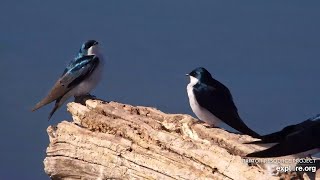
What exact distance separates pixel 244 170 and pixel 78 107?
14.3 feet

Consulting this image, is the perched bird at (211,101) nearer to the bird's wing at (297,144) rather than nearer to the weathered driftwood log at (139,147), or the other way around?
the weathered driftwood log at (139,147)

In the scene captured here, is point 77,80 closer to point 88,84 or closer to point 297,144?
point 88,84

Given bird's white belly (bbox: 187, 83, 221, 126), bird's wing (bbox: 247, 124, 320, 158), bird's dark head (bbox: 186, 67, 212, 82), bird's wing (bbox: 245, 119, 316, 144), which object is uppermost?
bird's dark head (bbox: 186, 67, 212, 82)

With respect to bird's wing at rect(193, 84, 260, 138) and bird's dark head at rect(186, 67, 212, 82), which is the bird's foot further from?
bird's wing at rect(193, 84, 260, 138)

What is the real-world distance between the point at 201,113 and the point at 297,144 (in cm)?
288

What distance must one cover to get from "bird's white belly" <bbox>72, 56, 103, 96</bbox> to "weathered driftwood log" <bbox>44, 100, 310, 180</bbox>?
1.19 meters

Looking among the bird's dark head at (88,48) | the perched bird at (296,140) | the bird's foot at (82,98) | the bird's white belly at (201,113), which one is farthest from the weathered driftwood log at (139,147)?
the bird's dark head at (88,48)

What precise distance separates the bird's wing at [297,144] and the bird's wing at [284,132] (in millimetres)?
124

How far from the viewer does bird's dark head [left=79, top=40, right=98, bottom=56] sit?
13.9m

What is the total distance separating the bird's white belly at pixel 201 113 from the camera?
1064 centimetres

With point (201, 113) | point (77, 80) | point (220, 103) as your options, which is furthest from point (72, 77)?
point (220, 103)

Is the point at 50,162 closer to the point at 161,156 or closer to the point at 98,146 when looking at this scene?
the point at 98,146

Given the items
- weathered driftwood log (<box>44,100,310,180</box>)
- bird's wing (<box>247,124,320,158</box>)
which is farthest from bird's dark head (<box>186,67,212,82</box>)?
bird's wing (<box>247,124,320,158</box>)

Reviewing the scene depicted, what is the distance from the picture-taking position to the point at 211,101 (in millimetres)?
10828
